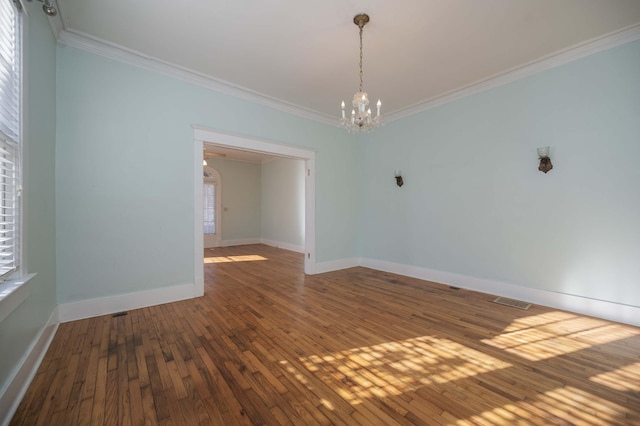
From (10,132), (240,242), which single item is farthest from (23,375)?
(240,242)

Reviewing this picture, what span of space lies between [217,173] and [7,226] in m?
6.90

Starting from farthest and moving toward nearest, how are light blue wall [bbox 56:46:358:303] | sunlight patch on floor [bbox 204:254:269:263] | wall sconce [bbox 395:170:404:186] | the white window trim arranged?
sunlight patch on floor [bbox 204:254:269:263] → wall sconce [bbox 395:170:404:186] → light blue wall [bbox 56:46:358:303] → the white window trim

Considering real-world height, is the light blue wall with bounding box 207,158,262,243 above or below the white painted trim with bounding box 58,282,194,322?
above

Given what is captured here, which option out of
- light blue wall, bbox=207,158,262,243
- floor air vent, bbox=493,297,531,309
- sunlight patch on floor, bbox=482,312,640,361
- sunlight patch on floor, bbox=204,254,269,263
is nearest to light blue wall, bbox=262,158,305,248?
light blue wall, bbox=207,158,262,243

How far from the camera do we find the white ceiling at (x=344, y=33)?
7.49ft

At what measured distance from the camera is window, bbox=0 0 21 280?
149 cm

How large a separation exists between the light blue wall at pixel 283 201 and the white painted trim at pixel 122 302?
429 cm

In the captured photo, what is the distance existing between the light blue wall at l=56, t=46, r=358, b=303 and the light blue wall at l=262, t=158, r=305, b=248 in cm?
383

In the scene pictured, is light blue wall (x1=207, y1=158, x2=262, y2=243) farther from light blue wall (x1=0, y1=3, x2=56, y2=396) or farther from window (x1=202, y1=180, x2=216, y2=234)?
light blue wall (x1=0, y1=3, x2=56, y2=396)

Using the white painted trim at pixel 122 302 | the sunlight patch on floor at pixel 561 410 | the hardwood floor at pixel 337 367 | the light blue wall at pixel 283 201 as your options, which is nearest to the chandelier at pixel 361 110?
the hardwood floor at pixel 337 367

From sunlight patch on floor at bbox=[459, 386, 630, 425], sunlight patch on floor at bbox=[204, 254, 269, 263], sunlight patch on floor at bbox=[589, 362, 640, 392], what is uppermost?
sunlight patch on floor at bbox=[204, 254, 269, 263]

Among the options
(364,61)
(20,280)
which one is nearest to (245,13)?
(364,61)

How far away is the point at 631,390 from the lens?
1.69 meters

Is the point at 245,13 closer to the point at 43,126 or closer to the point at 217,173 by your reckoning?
the point at 43,126
